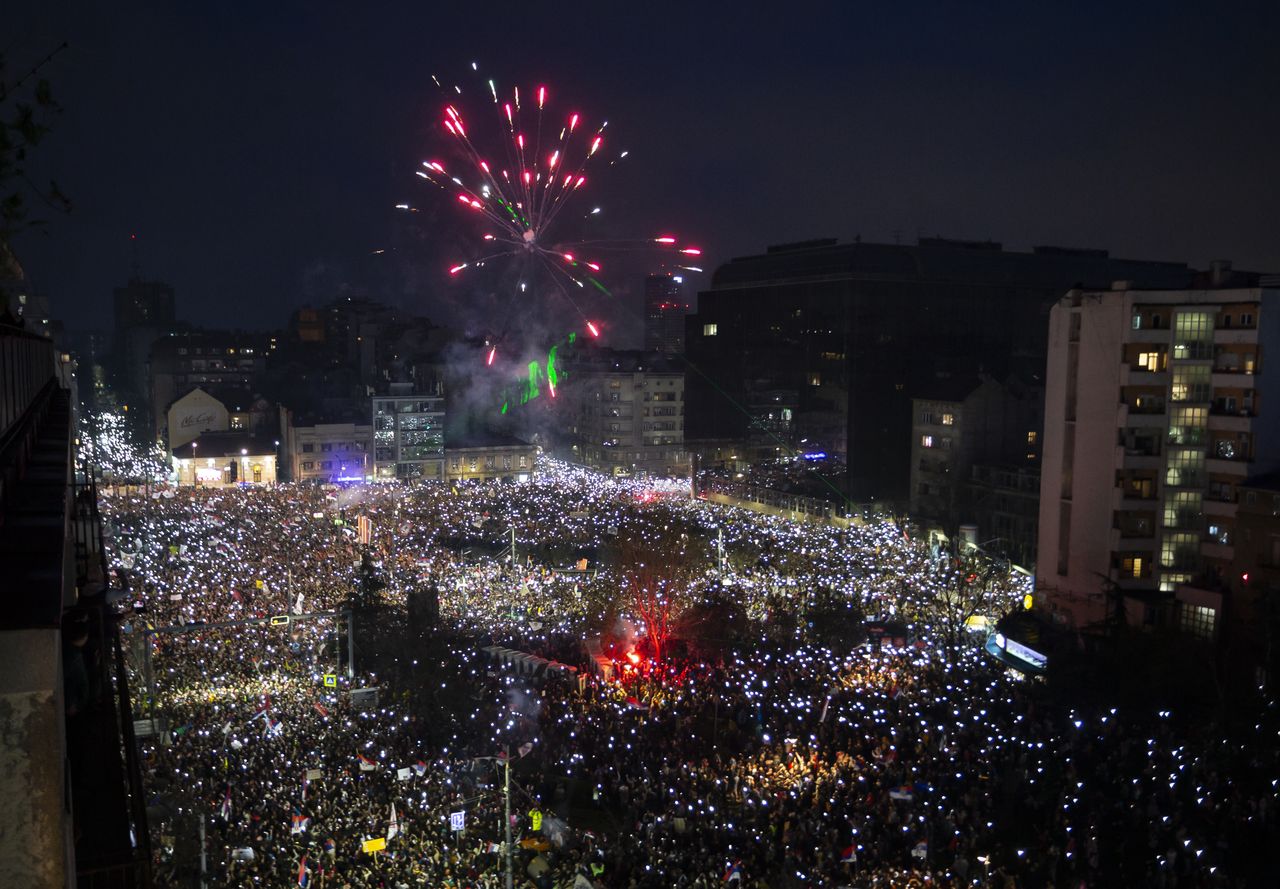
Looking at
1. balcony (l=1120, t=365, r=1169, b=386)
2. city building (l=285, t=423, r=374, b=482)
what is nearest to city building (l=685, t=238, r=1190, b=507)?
city building (l=285, t=423, r=374, b=482)

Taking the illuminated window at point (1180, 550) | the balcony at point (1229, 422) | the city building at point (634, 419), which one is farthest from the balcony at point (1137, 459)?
the city building at point (634, 419)

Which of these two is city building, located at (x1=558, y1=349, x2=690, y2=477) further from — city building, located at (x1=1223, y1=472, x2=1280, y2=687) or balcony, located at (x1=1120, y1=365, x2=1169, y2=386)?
city building, located at (x1=1223, y1=472, x2=1280, y2=687)

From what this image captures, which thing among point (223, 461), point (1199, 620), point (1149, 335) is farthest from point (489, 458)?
point (1199, 620)

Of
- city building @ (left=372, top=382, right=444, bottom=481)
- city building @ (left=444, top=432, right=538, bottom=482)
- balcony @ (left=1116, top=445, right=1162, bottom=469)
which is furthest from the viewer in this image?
city building @ (left=444, top=432, right=538, bottom=482)

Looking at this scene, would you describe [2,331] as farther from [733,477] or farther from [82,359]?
[82,359]

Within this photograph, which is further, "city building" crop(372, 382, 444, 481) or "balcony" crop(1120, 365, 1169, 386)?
"city building" crop(372, 382, 444, 481)

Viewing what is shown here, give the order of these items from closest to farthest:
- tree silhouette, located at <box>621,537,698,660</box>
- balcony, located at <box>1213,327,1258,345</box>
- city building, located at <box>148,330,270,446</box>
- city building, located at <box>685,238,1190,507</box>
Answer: balcony, located at <box>1213,327,1258,345</box>, tree silhouette, located at <box>621,537,698,660</box>, city building, located at <box>685,238,1190,507</box>, city building, located at <box>148,330,270,446</box>

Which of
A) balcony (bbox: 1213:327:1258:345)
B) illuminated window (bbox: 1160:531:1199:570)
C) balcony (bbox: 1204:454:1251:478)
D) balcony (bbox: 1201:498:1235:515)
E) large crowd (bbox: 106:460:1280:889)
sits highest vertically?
balcony (bbox: 1213:327:1258:345)
